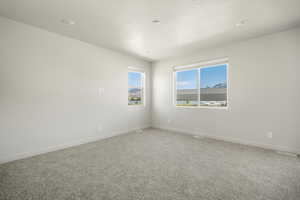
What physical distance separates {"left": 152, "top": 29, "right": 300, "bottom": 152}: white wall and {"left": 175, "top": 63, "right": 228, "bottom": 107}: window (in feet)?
0.83

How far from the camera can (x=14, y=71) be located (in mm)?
2490

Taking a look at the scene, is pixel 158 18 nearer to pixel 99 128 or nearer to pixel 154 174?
pixel 154 174

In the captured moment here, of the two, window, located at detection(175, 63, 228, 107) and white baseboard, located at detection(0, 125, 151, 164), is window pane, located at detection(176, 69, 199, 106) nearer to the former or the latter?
window, located at detection(175, 63, 228, 107)

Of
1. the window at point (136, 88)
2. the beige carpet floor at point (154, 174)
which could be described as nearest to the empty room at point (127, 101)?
the beige carpet floor at point (154, 174)

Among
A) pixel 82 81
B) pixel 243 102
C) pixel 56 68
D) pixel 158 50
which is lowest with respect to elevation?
pixel 243 102

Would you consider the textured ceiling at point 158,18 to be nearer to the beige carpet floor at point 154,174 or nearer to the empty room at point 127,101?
the empty room at point 127,101

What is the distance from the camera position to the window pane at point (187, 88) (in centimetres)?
433

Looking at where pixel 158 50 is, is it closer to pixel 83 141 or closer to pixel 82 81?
pixel 82 81

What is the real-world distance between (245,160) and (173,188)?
63.0 inches

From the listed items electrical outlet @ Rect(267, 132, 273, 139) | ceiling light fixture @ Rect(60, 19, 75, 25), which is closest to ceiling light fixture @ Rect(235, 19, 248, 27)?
electrical outlet @ Rect(267, 132, 273, 139)

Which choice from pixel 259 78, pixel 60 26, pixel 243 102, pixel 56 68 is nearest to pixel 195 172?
pixel 243 102

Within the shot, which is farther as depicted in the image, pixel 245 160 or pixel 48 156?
pixel 48 156

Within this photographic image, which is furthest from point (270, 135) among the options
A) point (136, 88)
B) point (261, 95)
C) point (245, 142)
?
point (136, 88)

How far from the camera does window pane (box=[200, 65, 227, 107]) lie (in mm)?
3779
